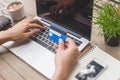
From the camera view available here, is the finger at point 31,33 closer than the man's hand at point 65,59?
No

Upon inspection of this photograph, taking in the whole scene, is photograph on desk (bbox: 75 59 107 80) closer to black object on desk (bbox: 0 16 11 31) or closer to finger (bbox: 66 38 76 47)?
finger (bbox: 66 38 76 47)

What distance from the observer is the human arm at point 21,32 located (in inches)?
39.3

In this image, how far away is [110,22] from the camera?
872mm

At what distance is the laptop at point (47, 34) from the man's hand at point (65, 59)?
1.6 inches

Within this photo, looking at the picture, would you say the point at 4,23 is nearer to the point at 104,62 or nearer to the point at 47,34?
the point at 47,34

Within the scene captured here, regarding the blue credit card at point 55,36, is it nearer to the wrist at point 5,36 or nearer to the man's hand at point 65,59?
the man's hand at point 65,59

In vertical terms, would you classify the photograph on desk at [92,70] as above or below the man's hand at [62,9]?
below

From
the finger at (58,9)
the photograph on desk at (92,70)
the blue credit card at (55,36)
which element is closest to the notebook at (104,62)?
the photograph on desk at (92,70)

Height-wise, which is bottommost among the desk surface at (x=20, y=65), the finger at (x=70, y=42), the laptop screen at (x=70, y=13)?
the desk surface at (x=20, y=65)

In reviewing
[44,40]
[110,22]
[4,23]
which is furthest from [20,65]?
[110,22]

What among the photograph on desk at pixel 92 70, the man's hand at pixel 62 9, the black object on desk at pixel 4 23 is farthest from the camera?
the black object on desk at pixel 4 23

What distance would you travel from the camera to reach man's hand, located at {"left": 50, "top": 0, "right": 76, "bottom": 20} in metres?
0.92

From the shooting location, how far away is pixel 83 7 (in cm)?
86

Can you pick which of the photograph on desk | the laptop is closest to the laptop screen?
the laptop
